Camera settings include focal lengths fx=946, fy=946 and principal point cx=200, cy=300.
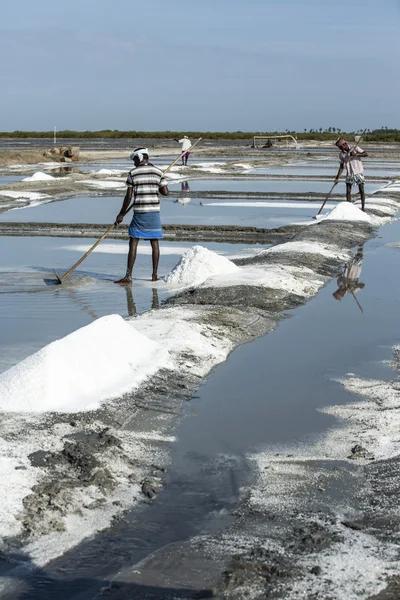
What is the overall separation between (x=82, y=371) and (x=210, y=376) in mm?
992

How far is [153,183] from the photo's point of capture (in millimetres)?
9172

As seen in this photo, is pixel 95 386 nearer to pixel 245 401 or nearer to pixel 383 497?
pixel 245 401

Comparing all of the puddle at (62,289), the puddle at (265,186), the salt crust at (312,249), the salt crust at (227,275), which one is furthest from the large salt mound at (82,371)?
the puddle at (265,186)

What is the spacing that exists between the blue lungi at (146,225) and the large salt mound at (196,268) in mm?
422

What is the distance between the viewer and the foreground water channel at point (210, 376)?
357 cm

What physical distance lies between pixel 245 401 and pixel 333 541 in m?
1.95

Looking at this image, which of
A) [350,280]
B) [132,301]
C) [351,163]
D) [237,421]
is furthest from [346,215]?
[237,421]

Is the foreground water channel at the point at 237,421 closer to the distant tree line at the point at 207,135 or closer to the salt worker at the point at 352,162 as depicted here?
the salt worker at the point at 352,162

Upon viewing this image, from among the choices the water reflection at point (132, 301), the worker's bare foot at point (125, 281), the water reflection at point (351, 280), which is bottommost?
the water reflection at point (132, 301)

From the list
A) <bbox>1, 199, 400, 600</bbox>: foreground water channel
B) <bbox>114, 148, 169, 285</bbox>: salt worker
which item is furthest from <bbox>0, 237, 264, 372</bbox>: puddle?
<bbox>1, 199, 400, 600</bbox>: foreground water channel

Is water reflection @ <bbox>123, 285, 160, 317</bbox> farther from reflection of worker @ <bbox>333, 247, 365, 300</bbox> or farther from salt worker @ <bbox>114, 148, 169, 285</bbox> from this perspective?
reflection of worker @ <bbox>333, 247, 365, 300</bbox>

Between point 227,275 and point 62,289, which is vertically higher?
point 227,275

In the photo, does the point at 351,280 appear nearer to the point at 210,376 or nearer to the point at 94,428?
the point at 210,376

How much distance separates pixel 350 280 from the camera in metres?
9.97
